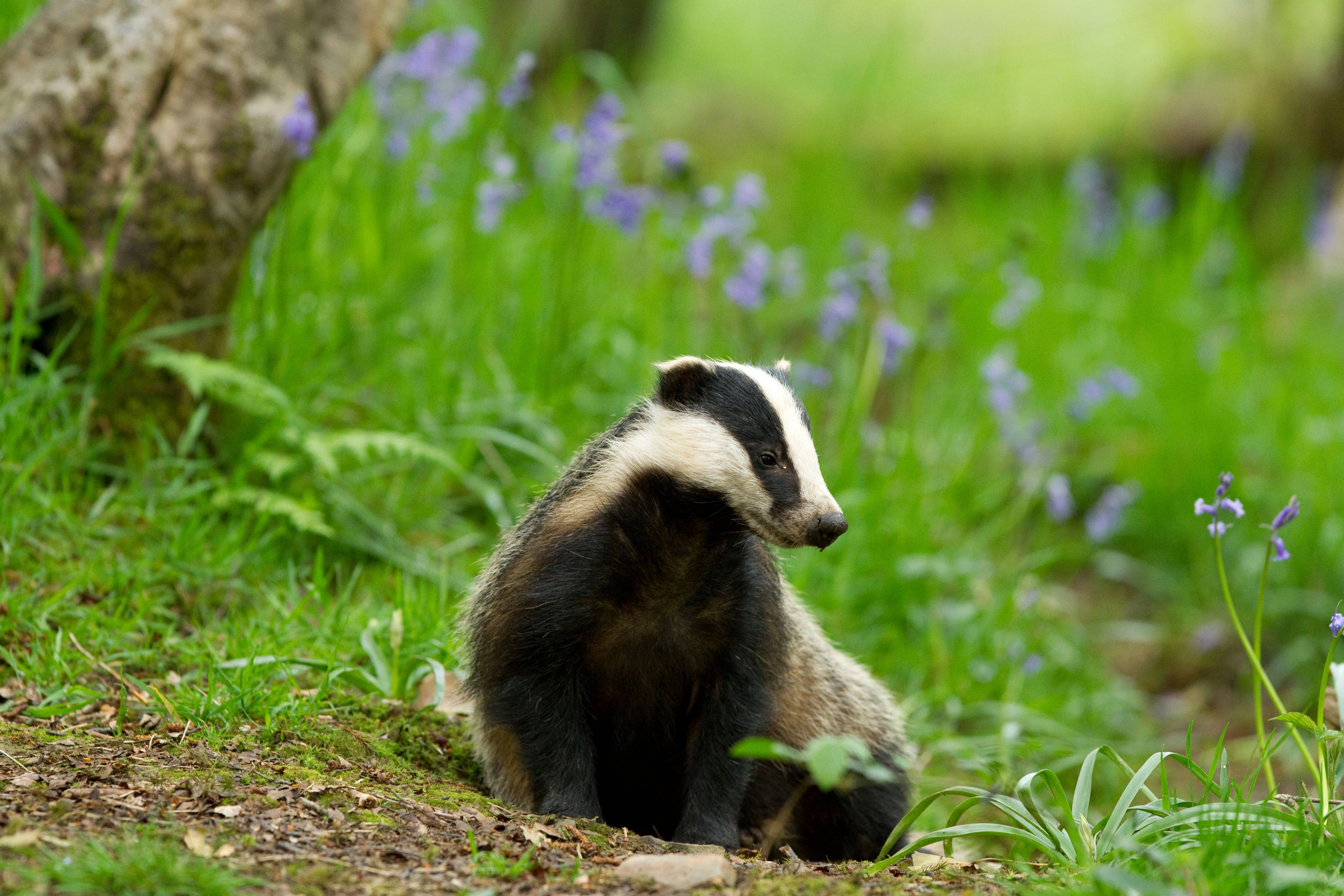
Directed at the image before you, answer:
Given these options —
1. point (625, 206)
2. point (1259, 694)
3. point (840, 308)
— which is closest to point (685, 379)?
point (1259, 694)

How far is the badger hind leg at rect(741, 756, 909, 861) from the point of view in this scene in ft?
12.9

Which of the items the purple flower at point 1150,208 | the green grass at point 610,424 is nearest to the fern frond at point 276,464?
the green grass at point 610,424

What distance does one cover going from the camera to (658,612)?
3.52m

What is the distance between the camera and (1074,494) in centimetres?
702

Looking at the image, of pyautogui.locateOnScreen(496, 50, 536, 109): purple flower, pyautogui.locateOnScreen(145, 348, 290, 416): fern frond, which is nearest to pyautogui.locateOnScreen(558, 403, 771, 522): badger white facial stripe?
pyautogui.locateOnScreen(145, 348, 290, 416): fern frond

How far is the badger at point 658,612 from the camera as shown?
3395 millimetres

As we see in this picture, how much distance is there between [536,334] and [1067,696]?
2.84 metres

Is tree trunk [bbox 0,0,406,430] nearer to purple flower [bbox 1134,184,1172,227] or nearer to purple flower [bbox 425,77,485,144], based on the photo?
purple flower [bbox 425,77,485,144]

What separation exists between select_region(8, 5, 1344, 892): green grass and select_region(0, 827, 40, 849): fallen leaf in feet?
3.28

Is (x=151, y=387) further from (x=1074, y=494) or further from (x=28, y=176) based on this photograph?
(x=1074, y=494)

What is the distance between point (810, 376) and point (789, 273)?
87 centimetres

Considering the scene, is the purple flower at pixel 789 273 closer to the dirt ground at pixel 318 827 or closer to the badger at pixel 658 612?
the badger at pixel 658 612

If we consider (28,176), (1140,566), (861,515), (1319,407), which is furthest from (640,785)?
(1319,407)

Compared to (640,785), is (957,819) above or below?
above
